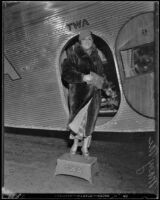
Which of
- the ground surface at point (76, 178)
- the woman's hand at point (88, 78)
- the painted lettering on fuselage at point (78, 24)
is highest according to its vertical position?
the painted lettering on fuselage at point (78, 24)

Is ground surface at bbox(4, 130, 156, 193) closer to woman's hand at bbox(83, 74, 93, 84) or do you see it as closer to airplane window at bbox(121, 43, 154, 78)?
airplane window at bbox(121, 43, 154, 78)

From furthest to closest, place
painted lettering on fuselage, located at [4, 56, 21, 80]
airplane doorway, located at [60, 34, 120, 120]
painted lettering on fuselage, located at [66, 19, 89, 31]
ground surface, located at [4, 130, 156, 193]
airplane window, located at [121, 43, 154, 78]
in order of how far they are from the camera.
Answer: painted lettering on fuselage, located at [4, 56, 21, 80] < airplane doorway, located at [60, 34, 120, 120] < painted lettering on fuselage, located at [66, 19, 89, 31] < airplane window, located at [121, 43, 154, 78] < ground surface, located at [4, 130, 156, 193]

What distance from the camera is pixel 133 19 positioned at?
7.29 feet

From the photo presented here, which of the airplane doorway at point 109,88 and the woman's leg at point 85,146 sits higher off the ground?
the airplane doorway at point 109,88

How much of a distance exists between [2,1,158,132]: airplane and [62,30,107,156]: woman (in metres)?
0.22

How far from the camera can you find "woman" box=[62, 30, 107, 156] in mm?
2146

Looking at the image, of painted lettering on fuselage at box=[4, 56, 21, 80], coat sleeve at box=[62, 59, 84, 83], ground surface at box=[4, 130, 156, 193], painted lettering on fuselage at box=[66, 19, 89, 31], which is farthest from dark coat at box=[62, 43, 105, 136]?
painted lettering on fuselage at box=[4, 56, 21, 80]

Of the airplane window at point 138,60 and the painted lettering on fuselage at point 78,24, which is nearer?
the airplane window at point 138,60

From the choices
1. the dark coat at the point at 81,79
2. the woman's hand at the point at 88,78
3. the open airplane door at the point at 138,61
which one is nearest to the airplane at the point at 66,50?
the open airplane door at the point at 138,61

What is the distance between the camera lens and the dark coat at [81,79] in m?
2.15

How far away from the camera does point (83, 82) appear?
2.16 meters

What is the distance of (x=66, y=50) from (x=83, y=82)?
0.46 metres

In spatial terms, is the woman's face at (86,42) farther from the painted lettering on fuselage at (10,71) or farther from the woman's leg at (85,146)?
the painted lettering on fuselage at (10,71)

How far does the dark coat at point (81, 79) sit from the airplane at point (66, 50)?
0.26 meters
